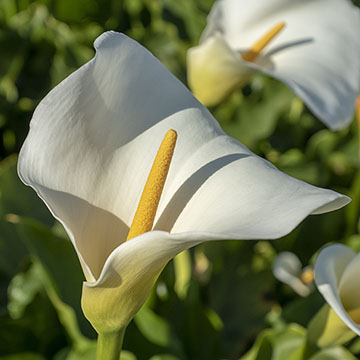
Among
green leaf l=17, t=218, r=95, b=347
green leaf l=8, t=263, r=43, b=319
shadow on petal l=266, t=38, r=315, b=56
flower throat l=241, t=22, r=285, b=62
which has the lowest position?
green leaf l=8, t=263, r=43, b=319

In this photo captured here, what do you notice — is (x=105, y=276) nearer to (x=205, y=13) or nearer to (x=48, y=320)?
(x=48, y=320)

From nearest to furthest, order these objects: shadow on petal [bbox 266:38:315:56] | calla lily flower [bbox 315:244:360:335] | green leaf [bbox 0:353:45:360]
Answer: calla lily flower [bbox 315:244:360:335]
green leaf [bbox 0:353:45:360]
shadow on petal [bbox 266:38:315:56]

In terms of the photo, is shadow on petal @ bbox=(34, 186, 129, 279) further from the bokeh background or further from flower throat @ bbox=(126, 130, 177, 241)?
the bokeh background

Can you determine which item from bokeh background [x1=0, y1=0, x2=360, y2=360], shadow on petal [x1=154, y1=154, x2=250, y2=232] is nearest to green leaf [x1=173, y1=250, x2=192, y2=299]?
bokeh background [x1=0, y1=0, x2=360, y2=360]

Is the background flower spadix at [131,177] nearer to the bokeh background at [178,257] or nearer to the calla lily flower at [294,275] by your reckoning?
the bokeh background at [178,257]

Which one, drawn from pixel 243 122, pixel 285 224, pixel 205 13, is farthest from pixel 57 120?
pixel 205 13

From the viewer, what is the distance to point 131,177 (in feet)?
1.63

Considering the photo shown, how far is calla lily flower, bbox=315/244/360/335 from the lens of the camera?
50 cm

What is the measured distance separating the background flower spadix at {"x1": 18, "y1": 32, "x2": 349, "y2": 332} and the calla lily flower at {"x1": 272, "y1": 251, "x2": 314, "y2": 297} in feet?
1.00

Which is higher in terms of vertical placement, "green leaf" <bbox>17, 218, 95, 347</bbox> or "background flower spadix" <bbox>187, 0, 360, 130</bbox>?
"background flower spadix" <bbox>187, 0, 360, 130</bbox>

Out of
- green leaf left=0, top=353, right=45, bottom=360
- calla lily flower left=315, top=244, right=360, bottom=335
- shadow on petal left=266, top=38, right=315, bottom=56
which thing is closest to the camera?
calla lily flower left=315, top=244, right=360, bottom=335

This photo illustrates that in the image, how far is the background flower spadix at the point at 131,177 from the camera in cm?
39

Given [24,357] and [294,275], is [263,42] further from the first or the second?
[24,357]

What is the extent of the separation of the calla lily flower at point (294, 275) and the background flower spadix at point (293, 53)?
7.6 inches
